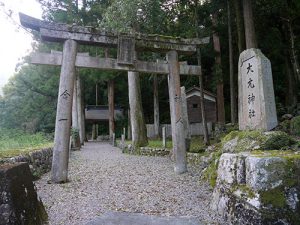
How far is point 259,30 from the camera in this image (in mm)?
17891

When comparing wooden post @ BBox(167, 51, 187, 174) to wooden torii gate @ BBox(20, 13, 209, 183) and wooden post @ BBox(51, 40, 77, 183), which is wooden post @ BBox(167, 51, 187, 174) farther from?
wooden post @ BBox(51, 40, 77, 183)

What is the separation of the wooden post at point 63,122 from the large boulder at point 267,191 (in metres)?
4.32

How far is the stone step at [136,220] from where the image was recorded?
4.24 metres

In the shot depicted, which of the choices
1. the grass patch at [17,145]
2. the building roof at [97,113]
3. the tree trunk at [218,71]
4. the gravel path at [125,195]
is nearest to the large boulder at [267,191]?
the gravel path at [125,195]

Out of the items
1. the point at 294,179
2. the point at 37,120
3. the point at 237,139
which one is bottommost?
the point at 294,179

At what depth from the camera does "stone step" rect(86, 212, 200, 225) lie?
4.24 meters

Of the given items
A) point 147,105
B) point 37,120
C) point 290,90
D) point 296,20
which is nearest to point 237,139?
point 290,90

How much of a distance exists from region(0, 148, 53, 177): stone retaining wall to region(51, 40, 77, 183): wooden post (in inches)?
26.9

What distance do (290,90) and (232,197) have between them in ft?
49.8

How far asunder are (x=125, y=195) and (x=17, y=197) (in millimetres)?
2920

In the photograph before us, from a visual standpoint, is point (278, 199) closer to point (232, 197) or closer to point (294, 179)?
point (294, 179)

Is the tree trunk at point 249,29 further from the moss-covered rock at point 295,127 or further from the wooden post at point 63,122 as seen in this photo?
the wooden post at point 63,122

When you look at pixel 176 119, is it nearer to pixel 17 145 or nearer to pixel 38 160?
pixel 38 160

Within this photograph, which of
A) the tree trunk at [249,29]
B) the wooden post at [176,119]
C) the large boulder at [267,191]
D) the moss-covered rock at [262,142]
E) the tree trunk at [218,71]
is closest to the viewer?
the large boulder at [267,191]
